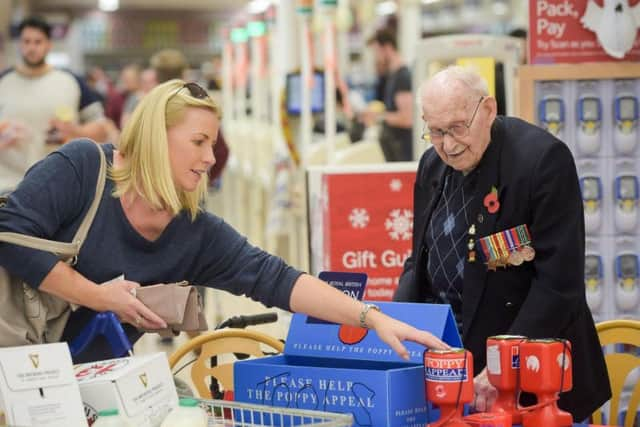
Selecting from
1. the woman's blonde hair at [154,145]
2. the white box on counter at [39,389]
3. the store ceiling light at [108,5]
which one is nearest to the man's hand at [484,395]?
the woman's blonde hair at [154,145]

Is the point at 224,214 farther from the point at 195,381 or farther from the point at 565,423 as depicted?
the point at 565,423

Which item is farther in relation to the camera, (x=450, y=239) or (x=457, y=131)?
(x=450, y=239)

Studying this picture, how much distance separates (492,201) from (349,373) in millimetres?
949

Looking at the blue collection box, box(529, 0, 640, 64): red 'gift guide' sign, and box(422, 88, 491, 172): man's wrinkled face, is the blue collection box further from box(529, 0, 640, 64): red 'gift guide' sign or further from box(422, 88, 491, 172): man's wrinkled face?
box(529, 0, 640, 64): red 'gift guide' sign

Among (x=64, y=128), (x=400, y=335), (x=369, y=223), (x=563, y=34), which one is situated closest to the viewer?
(x=400, y=335)

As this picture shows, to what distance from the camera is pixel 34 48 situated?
8.05 metres

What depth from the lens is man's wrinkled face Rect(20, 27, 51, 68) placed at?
26.3ft

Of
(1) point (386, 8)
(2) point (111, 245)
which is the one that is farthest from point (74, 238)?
(1) point (386, 8)

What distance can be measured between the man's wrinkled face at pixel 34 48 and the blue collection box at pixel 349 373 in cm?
546

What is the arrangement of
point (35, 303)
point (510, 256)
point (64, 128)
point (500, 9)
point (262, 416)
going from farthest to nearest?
point (500, 9) → point (64, 128) → point (510, 256) → point (35, 303) → point (262, 416)

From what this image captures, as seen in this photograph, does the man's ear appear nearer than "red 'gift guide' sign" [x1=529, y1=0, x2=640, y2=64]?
Yes

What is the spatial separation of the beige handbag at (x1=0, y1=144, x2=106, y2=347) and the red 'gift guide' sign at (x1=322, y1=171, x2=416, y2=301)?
2206mm

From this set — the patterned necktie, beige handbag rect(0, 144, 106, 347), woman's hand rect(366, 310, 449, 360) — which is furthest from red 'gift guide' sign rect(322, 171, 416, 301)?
woman's hand rect(366, 310, 449, 360)

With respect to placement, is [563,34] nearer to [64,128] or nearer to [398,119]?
[64,128]
